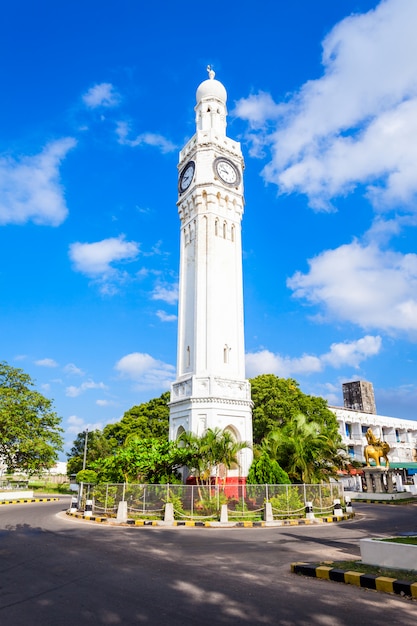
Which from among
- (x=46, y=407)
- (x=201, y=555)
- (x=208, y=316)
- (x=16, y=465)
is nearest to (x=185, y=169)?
(x=208, y=316)

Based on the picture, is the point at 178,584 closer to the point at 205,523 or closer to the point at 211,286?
the point at 205,523

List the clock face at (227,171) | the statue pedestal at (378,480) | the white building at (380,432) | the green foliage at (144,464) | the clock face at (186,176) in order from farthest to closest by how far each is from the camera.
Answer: the white building at (380,432)
the statue pedestal at (378,480)
the clock face at (186,176)
the clock face at (227,171)
the green foliage at (144,464)

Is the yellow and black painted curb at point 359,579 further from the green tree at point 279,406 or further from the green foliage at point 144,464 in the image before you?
the green tree at point 279,406

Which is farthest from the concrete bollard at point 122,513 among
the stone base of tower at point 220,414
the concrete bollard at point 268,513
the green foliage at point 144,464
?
the stone base of tower at point 220,414

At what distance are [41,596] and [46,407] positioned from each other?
3347 cm

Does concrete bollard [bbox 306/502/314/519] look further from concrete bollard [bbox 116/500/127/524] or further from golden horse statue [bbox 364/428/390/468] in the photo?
golden horse statue [bbox 364/428/390/468]

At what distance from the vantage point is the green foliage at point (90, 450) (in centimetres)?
4405

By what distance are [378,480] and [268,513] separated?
21269 millimetres

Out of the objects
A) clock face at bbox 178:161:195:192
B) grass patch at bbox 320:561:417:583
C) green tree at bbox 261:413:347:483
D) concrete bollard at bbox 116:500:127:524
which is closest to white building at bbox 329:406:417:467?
green tree at bbox 261:413:347:483

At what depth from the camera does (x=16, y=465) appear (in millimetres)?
36312

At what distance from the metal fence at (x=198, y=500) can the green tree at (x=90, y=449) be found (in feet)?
74.0

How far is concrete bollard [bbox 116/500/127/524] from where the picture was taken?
60.5 feet

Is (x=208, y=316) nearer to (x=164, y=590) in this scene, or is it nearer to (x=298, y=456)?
(x=298, y=456)

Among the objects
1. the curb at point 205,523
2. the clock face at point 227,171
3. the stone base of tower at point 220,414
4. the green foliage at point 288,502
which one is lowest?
the curb at point 205,523
